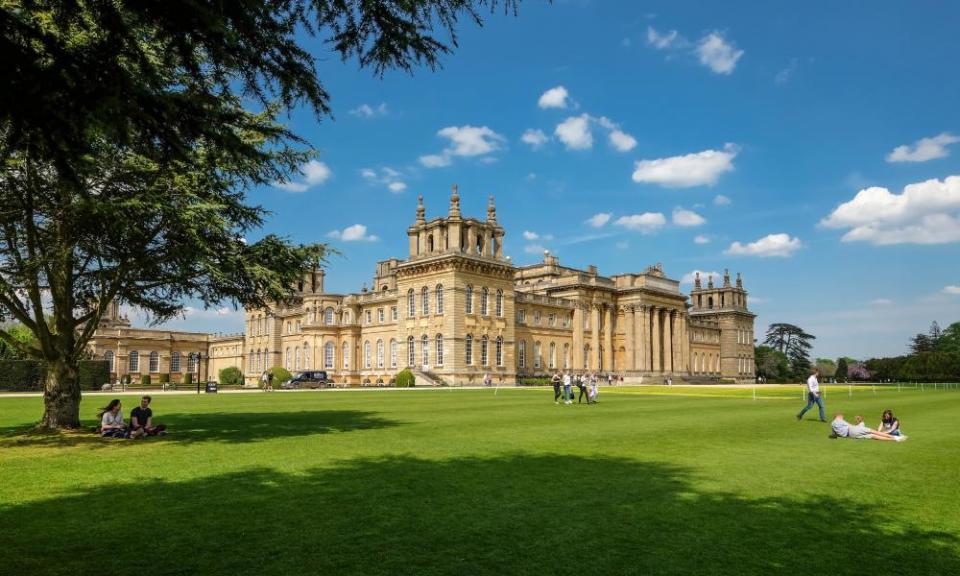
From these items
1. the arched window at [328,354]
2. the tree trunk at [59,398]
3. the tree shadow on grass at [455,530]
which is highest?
the arched window at [328,354]

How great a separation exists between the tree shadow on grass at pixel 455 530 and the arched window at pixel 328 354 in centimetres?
6599

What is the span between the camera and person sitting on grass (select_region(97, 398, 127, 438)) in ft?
→ 54.5

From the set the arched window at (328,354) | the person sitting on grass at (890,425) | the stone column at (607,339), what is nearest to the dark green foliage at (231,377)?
the arched window at (328,354)

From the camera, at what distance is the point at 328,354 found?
7594 cm

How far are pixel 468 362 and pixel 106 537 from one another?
55.1 meters

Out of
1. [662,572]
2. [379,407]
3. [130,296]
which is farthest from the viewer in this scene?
[379,407]

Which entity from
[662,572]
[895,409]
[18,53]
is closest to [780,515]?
[662,572]

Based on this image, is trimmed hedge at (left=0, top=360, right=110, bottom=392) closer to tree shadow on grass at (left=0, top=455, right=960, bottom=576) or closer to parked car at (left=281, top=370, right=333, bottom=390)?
parked car at (left=281, top=370, right=333, bottom=390)

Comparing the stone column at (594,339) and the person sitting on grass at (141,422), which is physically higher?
the stone column at (594,339)

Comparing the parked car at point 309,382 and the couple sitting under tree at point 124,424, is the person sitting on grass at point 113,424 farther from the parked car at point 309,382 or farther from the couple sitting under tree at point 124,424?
the parked car at point 309,382

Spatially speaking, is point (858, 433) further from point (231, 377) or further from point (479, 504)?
point (231, 377)

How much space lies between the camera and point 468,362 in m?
62.3

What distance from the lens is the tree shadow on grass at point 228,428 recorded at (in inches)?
637

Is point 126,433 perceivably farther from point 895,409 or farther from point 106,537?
point 895,409
